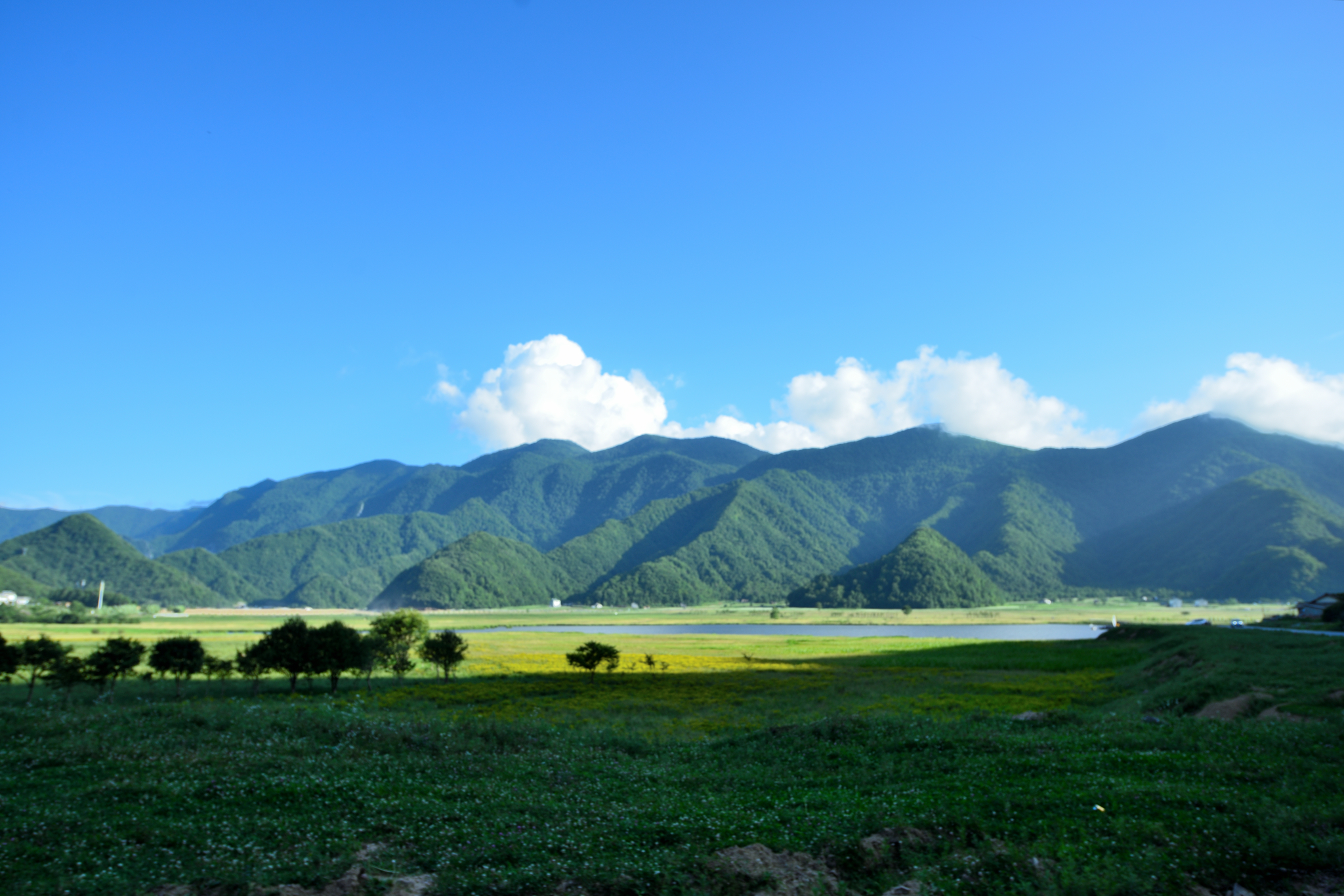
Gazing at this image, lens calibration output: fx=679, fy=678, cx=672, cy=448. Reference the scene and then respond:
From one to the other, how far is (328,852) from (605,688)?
129 ft

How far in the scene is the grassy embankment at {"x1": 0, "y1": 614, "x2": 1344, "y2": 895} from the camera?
35.5ft

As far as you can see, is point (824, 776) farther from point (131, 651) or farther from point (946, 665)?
point (946, 665)

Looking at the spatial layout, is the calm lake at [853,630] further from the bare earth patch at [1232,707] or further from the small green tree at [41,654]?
the small green tree at [41,654]

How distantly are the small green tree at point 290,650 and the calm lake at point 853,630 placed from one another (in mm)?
85292

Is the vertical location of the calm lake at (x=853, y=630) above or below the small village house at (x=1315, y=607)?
below

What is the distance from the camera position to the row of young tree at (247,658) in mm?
41875

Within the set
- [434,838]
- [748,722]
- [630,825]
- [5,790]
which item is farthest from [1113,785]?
[5,790]

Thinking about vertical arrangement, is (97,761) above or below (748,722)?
above

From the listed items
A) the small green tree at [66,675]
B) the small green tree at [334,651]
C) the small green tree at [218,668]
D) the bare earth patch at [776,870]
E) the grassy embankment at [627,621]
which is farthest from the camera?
the grassy embankment at [627,621]

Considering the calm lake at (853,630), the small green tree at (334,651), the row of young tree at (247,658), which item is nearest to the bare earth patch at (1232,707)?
the row of young tree at (247,658)

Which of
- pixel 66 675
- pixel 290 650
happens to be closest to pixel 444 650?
pixel 290 650

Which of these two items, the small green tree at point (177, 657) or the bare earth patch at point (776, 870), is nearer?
the bare earth patch at point (776, 870)

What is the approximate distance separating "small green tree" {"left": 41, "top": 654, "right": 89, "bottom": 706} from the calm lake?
316 feet

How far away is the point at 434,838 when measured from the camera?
41.6 ft
